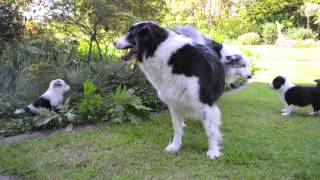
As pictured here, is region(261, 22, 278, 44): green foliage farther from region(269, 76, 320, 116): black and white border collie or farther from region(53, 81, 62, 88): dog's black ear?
region(53, 81, 62, 88): dog's black ear

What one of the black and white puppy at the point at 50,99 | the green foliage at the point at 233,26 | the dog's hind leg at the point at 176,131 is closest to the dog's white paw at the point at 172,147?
the dog's hind leg at the point at 176,131

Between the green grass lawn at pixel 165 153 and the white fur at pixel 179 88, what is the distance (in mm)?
332

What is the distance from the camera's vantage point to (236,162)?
393 centimetres

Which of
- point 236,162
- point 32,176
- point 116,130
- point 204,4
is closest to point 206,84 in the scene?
point 236,162

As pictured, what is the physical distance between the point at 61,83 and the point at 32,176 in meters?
2.19

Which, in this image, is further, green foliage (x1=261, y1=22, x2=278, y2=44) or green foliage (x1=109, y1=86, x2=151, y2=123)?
green foliage (x1=261, y1=22, x2=278, y2=44)

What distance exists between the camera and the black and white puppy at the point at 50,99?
5359mm

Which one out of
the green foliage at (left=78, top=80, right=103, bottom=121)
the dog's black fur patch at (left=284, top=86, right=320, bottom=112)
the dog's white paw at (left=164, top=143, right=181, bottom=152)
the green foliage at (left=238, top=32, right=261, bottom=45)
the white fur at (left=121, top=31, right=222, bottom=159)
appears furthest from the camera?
the green foliage at (left=238, top=32, right=261, bottom=45)

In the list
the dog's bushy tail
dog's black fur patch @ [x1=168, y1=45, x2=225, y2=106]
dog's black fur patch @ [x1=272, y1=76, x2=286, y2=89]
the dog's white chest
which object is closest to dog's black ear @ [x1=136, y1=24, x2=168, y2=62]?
the dog's white chest

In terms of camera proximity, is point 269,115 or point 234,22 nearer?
point 269,115

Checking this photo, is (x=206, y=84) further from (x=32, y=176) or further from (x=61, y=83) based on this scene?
(x=61, y=83)

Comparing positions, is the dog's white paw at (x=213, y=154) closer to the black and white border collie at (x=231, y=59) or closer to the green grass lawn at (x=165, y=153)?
the green grass lawn at (x=165, y=153)

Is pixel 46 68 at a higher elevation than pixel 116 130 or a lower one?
higher

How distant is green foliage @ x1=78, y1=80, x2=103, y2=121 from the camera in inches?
207
